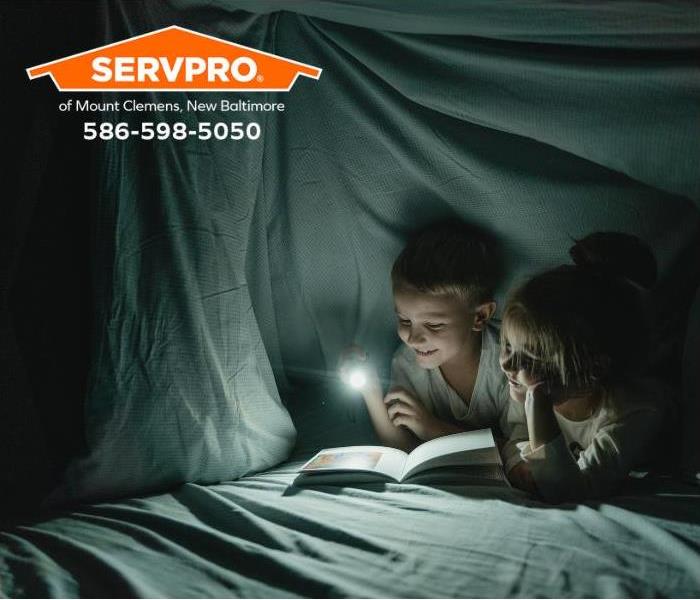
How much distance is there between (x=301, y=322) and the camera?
142 centimetres

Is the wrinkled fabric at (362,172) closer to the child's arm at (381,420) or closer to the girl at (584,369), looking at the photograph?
the girl at (584,369)

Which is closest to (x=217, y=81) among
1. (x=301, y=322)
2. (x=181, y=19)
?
(x=181, y=19)

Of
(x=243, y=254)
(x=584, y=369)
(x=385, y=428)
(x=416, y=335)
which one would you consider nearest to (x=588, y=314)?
(x=584, y=369)

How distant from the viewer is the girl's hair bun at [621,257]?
1.10 meters

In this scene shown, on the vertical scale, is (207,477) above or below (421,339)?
below

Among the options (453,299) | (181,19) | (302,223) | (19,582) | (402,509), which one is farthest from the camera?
(302,223)

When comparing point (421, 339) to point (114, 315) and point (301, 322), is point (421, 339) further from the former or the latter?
point (114, 315)

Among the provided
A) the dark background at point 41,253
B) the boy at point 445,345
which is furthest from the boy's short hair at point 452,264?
the dark background at point 41,253

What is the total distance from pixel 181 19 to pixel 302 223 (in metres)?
0.45

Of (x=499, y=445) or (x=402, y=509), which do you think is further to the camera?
(x=499, y=445)

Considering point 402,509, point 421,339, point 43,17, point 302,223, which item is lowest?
point 402,509

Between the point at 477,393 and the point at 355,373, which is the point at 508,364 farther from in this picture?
the point at 355,373

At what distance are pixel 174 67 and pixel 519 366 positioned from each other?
792mm

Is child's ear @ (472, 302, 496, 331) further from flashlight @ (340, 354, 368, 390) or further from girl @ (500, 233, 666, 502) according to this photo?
flashlight @ (340, 354, 368, 390)
